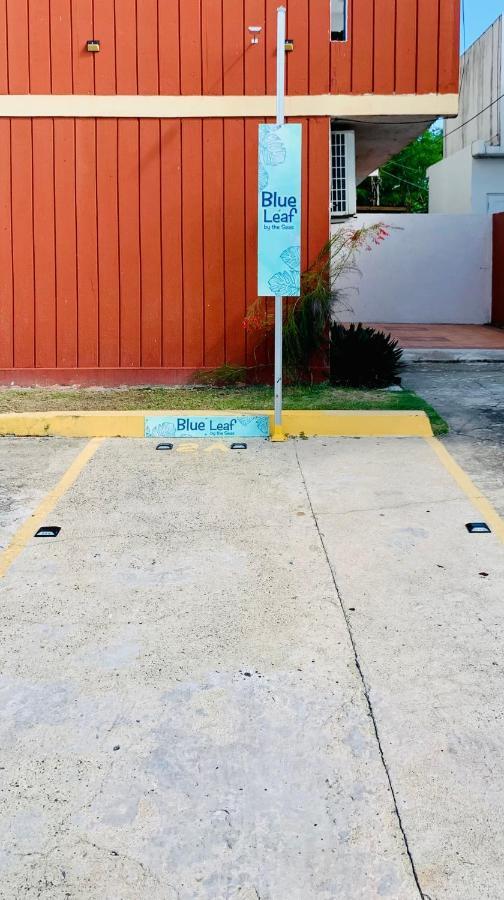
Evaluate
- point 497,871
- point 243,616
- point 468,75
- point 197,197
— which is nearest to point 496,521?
point 243,616

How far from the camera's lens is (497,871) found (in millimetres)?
2830

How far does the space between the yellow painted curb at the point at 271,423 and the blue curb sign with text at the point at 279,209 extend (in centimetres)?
122

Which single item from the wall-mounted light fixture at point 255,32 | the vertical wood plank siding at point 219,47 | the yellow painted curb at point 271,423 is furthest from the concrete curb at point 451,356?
the wall-mounted light fixture at point 255,32

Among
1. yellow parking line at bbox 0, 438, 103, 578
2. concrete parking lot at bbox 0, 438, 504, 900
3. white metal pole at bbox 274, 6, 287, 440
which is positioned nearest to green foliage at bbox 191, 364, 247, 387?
white metal pole at bbox 274, 6, 287, 440

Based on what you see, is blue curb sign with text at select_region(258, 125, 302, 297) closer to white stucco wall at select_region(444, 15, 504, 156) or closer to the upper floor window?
the upper floor window

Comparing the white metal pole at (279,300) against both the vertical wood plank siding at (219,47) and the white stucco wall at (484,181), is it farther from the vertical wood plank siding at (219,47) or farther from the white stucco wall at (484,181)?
the white stucco wall at (484,181)

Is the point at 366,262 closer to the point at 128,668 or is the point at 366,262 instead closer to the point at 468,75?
the point at 468,75

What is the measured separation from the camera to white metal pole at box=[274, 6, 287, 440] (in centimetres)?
803

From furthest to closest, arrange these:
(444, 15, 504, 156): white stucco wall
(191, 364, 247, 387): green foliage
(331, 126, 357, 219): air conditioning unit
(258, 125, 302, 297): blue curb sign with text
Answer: (444, 15, 504, 156): white stucco wall → (331, 126, 357, 219): air conditioning unit → (191, 364, 247, 387): green foliage → (258, 125, 302, 297): blue curb sign with text

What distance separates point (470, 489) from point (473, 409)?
9.78 ft

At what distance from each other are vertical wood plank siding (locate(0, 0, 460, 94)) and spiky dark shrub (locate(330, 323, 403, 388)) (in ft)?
8.76

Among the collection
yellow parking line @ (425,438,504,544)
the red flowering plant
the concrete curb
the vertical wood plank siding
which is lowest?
yellow parking line @ (425,438,504,544)

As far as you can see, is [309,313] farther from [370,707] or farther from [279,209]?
[370,707]

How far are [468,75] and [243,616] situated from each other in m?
24.8
